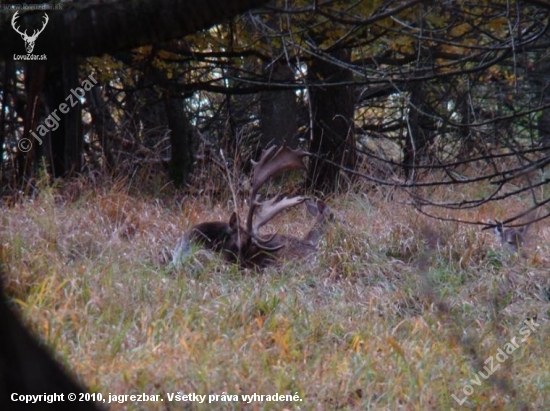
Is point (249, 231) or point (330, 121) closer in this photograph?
point (249, 231)

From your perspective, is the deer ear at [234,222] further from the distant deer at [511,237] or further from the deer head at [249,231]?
the distant deer at [511,237]

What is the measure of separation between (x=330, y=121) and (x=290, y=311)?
5.55 m

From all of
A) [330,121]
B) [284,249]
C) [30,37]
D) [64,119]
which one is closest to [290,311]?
[284,249]

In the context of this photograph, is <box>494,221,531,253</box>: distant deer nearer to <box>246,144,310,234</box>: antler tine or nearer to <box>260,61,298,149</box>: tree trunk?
<box>246,144,310,234</box>: antler tine

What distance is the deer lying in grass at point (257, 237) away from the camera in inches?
258

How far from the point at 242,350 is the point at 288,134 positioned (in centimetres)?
769

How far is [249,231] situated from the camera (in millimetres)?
6641

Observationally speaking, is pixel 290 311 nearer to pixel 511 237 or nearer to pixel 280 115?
pixel 511 237

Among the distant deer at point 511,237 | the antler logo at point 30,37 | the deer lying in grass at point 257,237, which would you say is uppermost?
the antler logo at point 30,37

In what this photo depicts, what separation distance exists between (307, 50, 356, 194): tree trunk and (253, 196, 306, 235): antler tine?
2857 millimetres

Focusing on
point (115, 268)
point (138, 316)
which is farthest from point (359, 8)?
point (138, 316)

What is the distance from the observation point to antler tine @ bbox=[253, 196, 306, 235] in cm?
679

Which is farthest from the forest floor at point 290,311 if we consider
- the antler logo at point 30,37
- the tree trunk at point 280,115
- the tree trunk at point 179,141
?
the tree trunk at point 280,115

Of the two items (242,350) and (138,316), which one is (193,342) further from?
(138,316)
